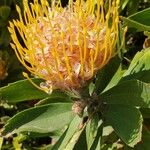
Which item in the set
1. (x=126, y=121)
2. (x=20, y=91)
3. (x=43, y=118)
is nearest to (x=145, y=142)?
(x=126, y=121)

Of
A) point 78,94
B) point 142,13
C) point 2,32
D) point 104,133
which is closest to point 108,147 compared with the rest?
point 104,133

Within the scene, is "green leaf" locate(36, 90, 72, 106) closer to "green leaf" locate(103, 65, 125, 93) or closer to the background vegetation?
the background vegetation

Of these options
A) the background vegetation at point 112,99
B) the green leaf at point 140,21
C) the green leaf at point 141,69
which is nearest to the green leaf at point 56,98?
the background vegetation at point 112,99

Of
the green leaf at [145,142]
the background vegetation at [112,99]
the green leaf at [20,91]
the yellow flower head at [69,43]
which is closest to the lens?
the yellow flower head at [69,43]

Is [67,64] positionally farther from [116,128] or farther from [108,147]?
[108,147]

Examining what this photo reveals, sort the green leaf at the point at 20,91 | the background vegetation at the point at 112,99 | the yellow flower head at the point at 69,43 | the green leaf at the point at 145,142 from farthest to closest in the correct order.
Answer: the green leaf at the point at 20,91
the green leaf at the point at 145,142
the background vegetation at the point at 112,99
the yellow flower head at the point at 69,43

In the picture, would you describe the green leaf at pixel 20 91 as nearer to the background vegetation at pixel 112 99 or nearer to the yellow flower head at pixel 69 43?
the background vegetation at pixel 112 99
